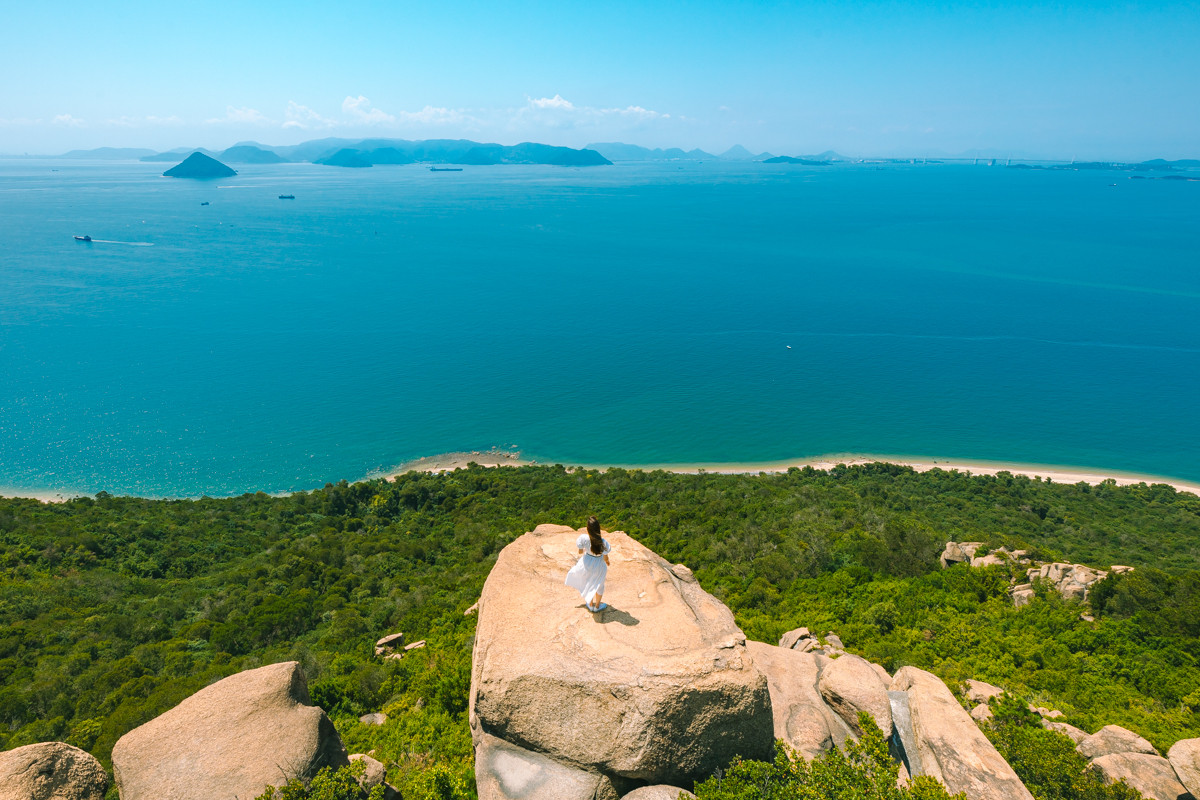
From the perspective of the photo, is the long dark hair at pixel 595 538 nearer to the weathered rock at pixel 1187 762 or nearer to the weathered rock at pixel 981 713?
the weathered rock at pixel 981 713

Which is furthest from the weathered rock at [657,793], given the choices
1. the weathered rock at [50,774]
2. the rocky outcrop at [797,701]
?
the weathered rock at [50,774]

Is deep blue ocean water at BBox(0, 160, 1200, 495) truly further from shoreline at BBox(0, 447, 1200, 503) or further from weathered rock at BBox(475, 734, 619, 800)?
weathered rock at BBox(475, 734, 619, 800)

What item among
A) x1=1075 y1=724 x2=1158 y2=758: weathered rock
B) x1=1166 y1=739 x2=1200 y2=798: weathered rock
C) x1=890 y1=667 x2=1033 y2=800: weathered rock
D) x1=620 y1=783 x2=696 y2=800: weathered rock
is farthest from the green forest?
x1=620 y1=783 x2=696 y2=800: weathered rock

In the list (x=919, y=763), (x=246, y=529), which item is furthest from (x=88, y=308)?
(x=919, y=763)

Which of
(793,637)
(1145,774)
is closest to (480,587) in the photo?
(793,637)

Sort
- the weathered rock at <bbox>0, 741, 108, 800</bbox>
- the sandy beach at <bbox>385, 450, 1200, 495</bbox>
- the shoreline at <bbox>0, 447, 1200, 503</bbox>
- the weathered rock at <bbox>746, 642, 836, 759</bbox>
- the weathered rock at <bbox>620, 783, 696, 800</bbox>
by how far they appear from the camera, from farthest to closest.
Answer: the sandy beach at <bbox>385, 450, 1200, 495</bbox>, the shoreline at <bbox>0, 447, 1200, 503</bbox>, the weathered rock at <bbox>746, 642, 836, 759</bbox>, the weathered rock at <bbox>0, 741, 108, 800</bbox>, the weathered rock at <bbox>620, 783, 696, 800</bbox>

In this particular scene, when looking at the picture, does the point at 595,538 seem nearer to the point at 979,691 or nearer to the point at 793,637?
the point at 793,637

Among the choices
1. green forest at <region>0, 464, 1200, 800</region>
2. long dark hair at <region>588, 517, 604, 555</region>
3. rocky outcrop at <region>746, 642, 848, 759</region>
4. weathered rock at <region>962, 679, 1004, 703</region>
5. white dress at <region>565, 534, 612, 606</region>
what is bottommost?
green forest at <region>0, 464, 1200, 800</region>
